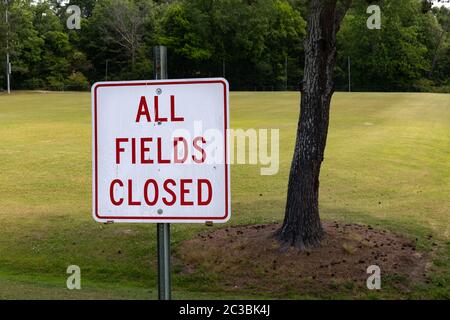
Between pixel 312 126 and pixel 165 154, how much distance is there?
806cm

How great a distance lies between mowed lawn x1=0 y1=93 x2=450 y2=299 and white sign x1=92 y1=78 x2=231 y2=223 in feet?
17.4

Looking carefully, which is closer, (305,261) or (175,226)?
(305,261)

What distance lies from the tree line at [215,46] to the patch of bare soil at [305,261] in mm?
69274

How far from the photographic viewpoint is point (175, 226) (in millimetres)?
13297

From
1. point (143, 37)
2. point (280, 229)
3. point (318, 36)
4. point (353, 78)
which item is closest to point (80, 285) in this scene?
point (280, 229)

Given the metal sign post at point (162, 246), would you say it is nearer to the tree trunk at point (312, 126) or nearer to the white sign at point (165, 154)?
the white sign at point (165, 154)

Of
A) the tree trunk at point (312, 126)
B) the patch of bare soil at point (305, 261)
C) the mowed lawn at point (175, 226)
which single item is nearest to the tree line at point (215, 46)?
the mowed lawn at point (175, 226)

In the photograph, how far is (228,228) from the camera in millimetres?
12664

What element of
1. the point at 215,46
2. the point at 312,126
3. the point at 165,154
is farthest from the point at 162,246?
the point at 215,46

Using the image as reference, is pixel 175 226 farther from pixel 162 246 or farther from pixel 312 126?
pixel 162 246

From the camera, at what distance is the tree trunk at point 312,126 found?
35.2 feet

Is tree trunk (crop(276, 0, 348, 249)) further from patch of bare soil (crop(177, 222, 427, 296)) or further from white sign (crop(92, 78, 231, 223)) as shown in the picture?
white sign (crop(92, 78, 231, 223))

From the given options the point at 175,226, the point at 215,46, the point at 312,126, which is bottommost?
the point at 175,226
